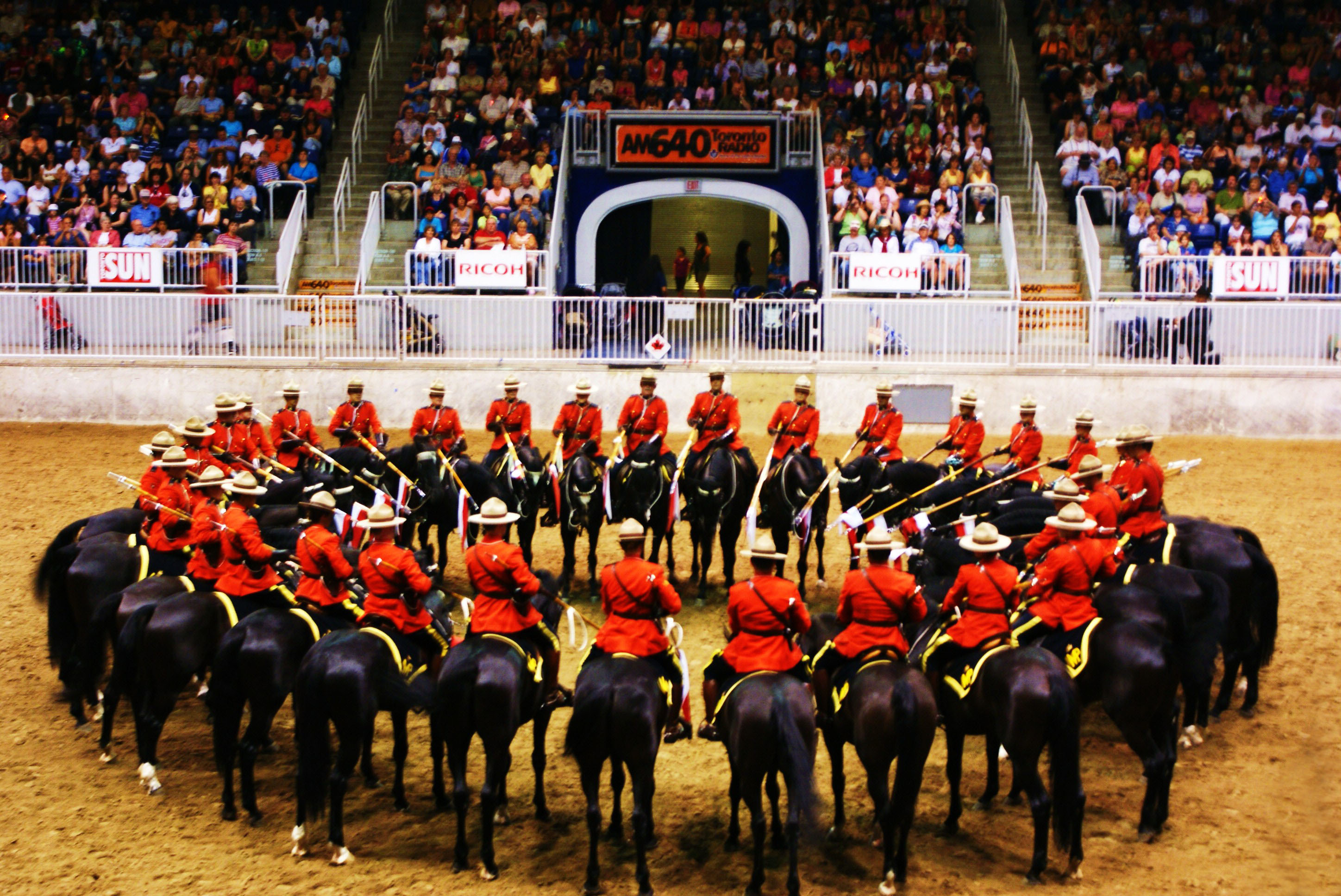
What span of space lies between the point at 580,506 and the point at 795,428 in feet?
8.18

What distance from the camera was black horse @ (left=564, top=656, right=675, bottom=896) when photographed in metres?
7.78

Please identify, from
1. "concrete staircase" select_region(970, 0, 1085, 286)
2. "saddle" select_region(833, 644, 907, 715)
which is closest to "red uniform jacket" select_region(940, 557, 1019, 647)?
"saddle" select_region(833, 644, 907, 715)

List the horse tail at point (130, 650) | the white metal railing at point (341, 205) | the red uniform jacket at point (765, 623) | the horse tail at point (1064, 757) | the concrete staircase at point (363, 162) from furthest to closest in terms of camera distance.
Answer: the concrete staircase at point (363, 162) → the white metal railing at point (341, 205) → the horse tail at point (130, 650) → the red uniform jacket at point (765, 623) → the horse tail at point (1064, 757)

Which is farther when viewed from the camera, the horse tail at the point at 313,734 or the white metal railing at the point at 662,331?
the white metal railing at the point at 662,331

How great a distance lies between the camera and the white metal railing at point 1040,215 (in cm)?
2534

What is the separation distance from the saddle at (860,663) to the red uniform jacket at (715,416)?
5867 millimetres

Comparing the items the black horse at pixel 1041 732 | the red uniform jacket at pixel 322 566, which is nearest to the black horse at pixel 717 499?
the red uniform jacket at pixel 322 566

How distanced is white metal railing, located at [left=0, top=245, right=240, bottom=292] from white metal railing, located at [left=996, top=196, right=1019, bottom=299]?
1357cm

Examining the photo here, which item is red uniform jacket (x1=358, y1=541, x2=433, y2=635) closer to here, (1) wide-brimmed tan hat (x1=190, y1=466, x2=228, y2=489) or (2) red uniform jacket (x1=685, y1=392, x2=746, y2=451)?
(1) wide-brimmed tan hat (x1=190, y1=466, x2=228, y2=489)

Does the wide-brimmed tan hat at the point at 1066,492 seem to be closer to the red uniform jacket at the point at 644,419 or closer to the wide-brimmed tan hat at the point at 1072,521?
the wide-brimmed tan hat at the point at 1072,521

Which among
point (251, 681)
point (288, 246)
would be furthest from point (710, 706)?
point (288, 246)

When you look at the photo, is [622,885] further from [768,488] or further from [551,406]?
[551,406]

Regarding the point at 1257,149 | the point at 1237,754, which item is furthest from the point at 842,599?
the point at 1257,149

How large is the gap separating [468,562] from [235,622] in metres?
1.92
